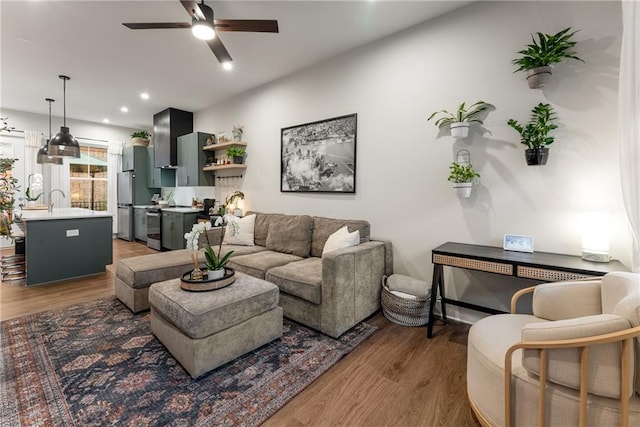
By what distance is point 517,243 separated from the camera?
2.27m

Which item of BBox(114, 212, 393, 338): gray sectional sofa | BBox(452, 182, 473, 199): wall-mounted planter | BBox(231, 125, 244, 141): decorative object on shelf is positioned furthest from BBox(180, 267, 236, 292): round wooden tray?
BBox(231, 125, 244, 141): decorative object on shelf

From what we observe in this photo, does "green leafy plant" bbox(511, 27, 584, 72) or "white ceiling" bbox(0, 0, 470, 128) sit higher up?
"white ceiling" bbox(0, 0, 470, 128)

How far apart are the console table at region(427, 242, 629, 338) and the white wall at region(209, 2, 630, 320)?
220mm

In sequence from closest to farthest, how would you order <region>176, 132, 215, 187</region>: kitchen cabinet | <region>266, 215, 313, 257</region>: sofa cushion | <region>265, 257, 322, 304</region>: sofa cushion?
<region>265, 257, 322, 304</region>: sofa cushion → <region>266, 215, 313, 257</region>: sofa cushion → <region>176, 132, 215, 187</region>: kitchen cabinet

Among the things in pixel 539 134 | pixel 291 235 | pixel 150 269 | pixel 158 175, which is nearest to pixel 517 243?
pixel 539 134

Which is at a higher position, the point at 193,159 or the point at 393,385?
the point at 193,159

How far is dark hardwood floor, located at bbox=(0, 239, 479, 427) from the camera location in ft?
5.05

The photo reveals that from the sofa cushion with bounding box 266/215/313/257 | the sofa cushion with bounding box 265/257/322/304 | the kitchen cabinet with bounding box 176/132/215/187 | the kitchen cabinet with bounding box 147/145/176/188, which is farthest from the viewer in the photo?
the kitchen cabinet with bounding box 147/145/176/188

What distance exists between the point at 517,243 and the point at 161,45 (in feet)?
14.0

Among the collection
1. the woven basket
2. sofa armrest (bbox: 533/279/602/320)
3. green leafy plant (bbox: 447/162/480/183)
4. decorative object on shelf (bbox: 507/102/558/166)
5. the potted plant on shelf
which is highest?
the potted plant on shelf

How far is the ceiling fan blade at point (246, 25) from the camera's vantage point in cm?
219

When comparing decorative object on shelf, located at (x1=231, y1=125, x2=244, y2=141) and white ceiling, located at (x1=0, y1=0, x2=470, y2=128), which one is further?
decorative object on shelf, located at (x1=231, y1=125, x2=244, y2=141)

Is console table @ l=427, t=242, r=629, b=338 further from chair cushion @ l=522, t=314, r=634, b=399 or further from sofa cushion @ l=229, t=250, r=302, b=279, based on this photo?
sofa cushion @ l=229, t=250, r=302, b=279

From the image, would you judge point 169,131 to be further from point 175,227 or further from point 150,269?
point 150,269
